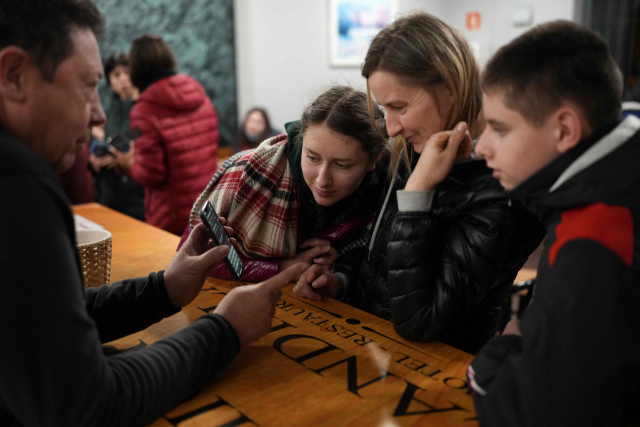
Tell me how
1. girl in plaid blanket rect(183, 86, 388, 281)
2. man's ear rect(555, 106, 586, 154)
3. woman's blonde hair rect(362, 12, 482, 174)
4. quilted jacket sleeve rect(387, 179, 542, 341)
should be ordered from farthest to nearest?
girl in plaid blanket rect(183, 86, 388, 281) < woman's blonde hair rect(362, 12, 482, 174) < quilted jacket sleeve rect(387, 179, 542, 341) < man's ear rect(555, 106, 586, 154)

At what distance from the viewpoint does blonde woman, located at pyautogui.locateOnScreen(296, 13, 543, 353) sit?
1.06 m

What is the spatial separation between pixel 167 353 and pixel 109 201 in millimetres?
2863

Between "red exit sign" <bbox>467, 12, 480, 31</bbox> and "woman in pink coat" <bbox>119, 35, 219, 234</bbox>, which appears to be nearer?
"woman in pink coat" <bbox>119, 35, 219, 234</bbox>

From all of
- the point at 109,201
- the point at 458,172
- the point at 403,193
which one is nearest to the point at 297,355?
the point at 403,193

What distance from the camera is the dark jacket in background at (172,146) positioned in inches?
106

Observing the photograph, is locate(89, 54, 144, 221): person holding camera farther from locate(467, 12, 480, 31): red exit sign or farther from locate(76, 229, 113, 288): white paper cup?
locate(467, 12, 480, 31): red exit sign

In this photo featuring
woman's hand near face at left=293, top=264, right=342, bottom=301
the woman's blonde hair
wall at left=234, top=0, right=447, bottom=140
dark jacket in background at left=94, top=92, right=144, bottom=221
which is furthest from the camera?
wall at left=234, top=0, right=447, bottom=140

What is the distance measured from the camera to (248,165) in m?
1.51

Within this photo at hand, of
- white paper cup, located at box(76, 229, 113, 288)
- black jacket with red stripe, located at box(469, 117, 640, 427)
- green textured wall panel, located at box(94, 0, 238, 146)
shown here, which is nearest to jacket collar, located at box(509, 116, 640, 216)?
black jacket with red stripe, located at box(469, 117, 640, 427)

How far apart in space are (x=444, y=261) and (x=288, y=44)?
13.2ft

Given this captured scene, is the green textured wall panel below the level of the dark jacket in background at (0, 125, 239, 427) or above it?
above

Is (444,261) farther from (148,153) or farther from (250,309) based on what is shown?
(148,153)

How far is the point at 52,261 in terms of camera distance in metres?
0.67

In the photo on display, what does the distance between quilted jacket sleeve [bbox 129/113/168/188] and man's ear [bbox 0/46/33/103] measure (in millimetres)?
2059
